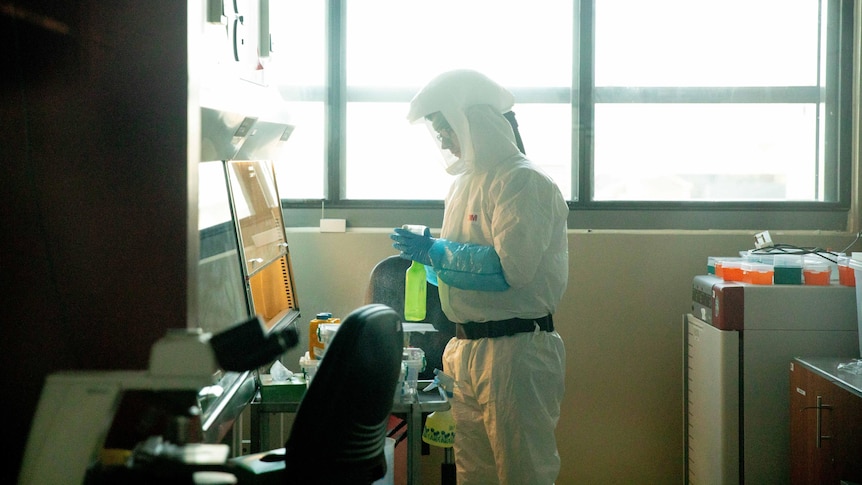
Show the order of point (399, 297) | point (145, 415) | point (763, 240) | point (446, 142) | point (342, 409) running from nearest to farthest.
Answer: point (145, 415) < point (342, 409) < point (446, 142) < point (399, 297) < point (763, 240)

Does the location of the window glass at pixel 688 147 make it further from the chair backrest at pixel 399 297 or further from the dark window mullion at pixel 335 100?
the dark window mullion at pixel 335 100

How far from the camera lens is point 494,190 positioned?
2420 mm

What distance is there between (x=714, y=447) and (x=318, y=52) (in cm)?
225

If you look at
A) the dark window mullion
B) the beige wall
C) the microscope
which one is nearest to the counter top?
the beige wall

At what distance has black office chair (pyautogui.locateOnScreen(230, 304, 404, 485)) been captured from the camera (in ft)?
4.86

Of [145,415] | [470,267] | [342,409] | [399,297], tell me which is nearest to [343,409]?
[342,409]

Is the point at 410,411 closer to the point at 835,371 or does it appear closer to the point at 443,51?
the point at 835,371

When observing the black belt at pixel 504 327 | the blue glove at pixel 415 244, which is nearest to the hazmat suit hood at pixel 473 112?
the blue glove at pixel 415 244

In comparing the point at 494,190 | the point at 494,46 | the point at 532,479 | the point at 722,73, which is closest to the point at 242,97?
the point at 494,190

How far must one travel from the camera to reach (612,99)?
134 inches

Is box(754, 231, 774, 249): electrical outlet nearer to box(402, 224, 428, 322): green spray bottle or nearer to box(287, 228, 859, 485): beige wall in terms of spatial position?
box(287, 228, 859, 485): beige wall

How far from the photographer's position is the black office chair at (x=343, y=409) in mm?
1481

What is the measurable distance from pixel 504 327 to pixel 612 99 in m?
1.46


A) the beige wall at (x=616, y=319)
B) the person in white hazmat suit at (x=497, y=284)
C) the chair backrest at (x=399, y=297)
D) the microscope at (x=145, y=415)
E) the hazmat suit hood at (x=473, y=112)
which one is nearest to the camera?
the microscope at (x=145, y=415)
